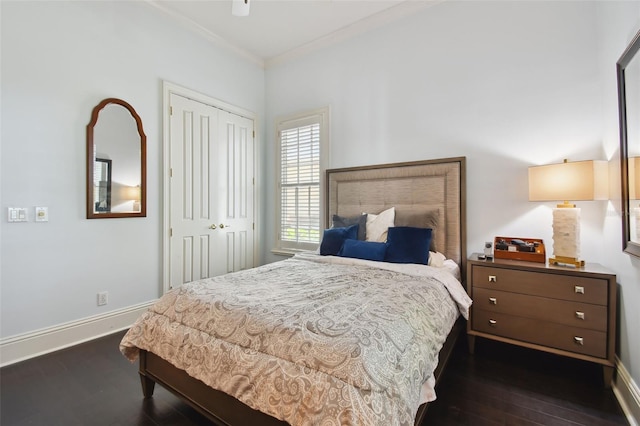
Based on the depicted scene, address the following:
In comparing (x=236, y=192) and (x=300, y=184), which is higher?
(x=300, y=184)

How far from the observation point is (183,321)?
→ 1609mm

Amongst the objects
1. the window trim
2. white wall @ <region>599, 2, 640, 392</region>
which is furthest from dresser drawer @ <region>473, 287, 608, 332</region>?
the window trim

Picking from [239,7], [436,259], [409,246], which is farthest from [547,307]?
[239,7]

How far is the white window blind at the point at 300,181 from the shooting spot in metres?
3.86

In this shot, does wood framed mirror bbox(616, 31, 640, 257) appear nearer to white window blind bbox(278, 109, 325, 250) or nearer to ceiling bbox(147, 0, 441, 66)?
ceiling bbox(147, 0, 441, 66)

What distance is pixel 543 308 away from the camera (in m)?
2.10

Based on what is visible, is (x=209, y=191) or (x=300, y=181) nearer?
(x=209, y=191)

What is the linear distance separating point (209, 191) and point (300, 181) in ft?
3.89

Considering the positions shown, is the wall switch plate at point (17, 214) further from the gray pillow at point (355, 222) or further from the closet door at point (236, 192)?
the gray pillow at point (355, 222)

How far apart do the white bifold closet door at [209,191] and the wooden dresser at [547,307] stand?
2.86 m

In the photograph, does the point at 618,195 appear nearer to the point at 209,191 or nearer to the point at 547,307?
the point at 547,307

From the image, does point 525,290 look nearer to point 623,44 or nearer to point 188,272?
point 623,44

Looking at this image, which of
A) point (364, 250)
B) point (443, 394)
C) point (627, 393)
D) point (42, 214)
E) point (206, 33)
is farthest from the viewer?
point (206, 33)

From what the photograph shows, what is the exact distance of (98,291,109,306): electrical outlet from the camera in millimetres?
2739
